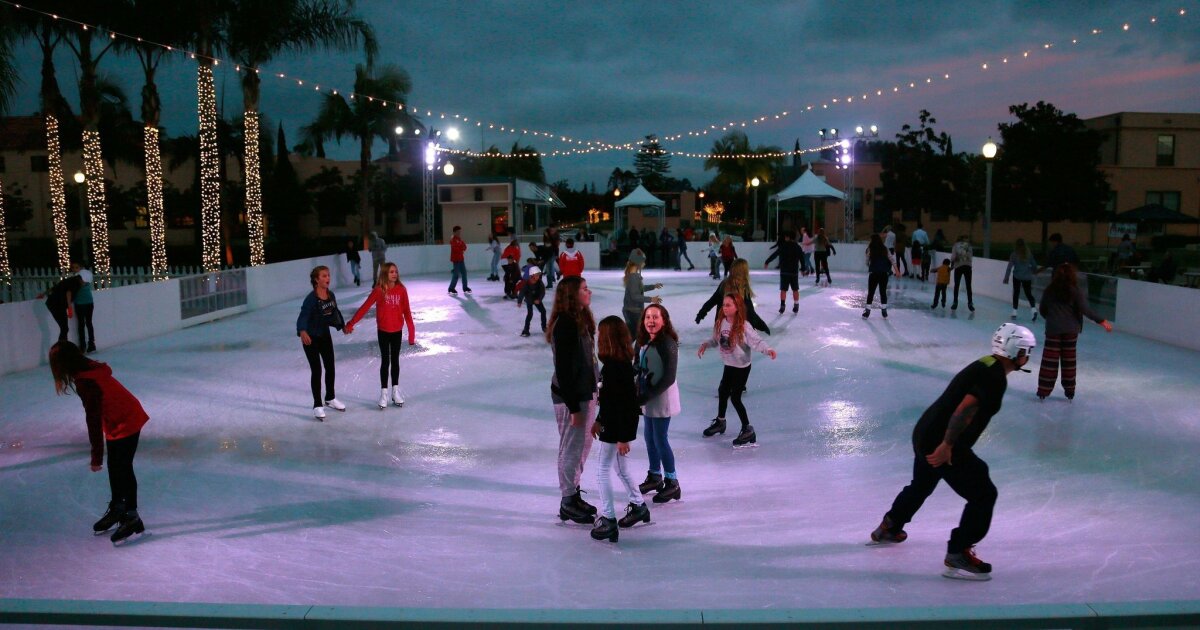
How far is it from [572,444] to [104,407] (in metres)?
2.71

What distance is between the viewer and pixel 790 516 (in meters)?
5.59

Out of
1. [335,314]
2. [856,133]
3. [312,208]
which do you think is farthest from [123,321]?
[312,208]

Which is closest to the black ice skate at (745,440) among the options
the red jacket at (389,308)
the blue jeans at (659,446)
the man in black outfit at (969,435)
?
the blue jeans at (659,446)

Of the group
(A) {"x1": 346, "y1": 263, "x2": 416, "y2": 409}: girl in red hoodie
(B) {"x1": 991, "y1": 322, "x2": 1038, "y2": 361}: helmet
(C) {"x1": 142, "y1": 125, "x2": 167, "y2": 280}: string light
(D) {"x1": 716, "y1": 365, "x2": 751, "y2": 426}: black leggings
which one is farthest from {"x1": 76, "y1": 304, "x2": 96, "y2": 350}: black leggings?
(B) {"x1": 991, "y1": 322, "x2": 1038, "y2": 361}: helmet

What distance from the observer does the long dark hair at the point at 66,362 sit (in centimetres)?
490

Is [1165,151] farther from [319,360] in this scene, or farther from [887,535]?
[887,535]

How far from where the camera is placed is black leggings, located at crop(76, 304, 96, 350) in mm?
11789

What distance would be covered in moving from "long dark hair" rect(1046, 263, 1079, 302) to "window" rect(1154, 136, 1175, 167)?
46.0 m

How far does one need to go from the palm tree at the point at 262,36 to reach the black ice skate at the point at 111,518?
58.2ft

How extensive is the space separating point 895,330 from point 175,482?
10.9m

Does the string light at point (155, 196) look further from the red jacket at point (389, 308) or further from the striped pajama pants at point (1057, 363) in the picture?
the striped pajama pants at point (1057, 363)

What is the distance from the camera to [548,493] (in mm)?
6156

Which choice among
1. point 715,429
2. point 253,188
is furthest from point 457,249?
point 715,429

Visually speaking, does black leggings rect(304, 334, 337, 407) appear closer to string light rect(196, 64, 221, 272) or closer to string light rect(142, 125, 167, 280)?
string light rect(196, 64, 221, 272)
